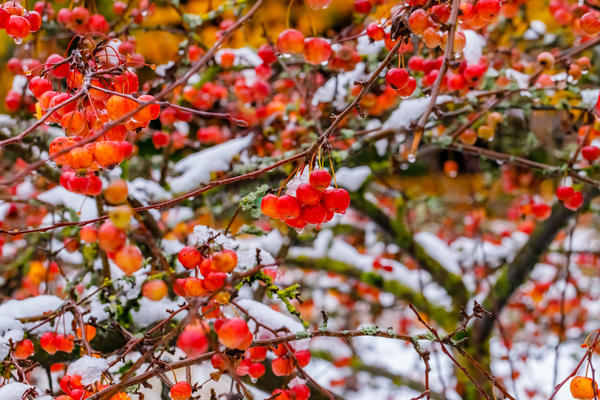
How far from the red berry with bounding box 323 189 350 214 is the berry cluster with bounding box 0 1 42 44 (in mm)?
843

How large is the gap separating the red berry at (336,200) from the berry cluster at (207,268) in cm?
23

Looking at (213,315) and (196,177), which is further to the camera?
(196,177)

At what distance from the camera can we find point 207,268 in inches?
43.7

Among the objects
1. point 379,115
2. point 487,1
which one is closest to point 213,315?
point 487,1

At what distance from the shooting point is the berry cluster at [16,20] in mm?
1248

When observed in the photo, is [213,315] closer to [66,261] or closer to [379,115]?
[379,115]

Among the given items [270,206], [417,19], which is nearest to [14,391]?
[270,206]

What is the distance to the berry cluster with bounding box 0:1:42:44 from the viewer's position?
1.25m

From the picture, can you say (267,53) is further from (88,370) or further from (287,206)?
(88,370)

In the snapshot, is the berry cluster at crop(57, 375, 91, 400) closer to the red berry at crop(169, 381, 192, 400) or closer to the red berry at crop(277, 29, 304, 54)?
the red berry at crop(169, 381, 192, 400)

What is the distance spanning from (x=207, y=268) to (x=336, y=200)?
1.02ft

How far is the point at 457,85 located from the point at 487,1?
1.46 feet

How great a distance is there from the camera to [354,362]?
350 cm

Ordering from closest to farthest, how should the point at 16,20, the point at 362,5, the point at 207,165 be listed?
1. the point at 16,20
2. the point at 362,5
3. the point at 207,165
